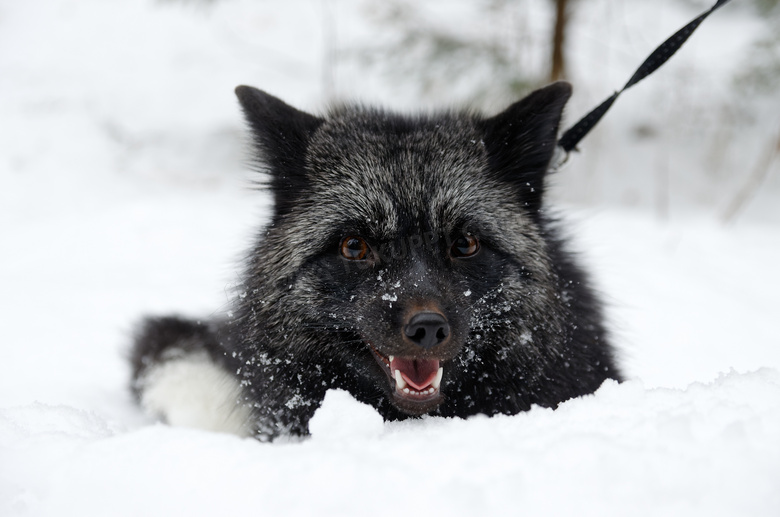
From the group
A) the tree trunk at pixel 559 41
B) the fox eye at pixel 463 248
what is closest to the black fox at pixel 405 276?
the fox eye at pixel 463 248

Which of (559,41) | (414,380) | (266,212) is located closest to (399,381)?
(414,380)

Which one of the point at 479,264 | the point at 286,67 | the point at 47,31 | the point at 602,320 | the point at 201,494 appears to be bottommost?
the point at 602,320

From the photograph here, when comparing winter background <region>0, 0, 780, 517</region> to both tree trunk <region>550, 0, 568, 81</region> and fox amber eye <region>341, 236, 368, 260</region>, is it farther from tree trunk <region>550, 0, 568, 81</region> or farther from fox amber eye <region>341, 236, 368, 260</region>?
fox amber eye <region>341, 236, 368, 260</region>

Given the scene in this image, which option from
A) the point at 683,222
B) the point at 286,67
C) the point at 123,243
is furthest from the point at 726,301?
the point at 286,67

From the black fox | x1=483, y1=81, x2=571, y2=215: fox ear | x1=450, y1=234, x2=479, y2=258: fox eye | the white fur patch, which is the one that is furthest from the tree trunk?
the white fur patch

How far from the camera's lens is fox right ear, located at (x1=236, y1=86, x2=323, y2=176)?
2664mm

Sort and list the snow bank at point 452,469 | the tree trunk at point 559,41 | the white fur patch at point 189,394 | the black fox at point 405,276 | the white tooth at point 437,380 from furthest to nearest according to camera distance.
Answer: the tree trunk at point 559,41
the white fur patch at point 189,394
the black fox at point 405,276
the white tooth at point 437,380
the snow bank at point 452,469

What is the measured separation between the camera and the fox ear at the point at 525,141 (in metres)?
2.67

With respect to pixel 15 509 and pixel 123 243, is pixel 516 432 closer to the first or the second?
pixel 15 509

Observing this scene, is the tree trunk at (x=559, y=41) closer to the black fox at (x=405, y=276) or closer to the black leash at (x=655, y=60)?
the black leash at (x=655, y=60)

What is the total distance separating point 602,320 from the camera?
295cm

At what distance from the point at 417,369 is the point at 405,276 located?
380mm

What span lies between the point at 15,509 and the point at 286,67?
1079cm

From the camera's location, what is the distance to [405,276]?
7.40ft
